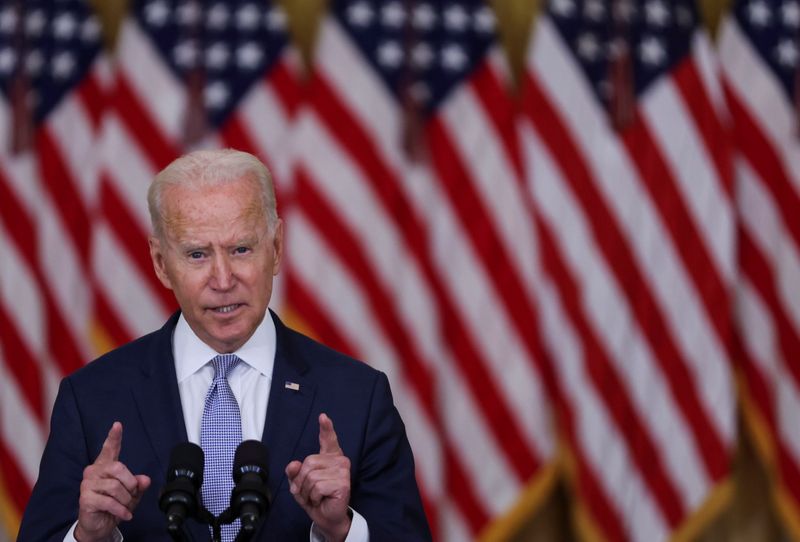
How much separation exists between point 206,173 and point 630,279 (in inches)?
99.8

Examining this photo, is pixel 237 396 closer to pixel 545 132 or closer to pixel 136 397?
A: pixel 136 397

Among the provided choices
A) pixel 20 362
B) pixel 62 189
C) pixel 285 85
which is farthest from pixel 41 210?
pixel 285 85

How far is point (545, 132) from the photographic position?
4223 mm

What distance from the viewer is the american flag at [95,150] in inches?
165

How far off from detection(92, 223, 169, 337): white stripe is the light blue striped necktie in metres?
2.18

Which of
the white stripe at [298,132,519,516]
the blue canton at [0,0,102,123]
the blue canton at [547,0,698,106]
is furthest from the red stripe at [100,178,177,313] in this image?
the blue canton at [547,0,698,106]

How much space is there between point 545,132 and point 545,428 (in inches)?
40.3

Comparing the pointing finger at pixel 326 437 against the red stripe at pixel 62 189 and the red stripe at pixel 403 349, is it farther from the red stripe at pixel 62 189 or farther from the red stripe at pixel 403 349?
the red stripe at pixel 62 189

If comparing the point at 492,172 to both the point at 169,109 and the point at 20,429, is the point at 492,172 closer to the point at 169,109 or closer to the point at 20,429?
the point at 169,109

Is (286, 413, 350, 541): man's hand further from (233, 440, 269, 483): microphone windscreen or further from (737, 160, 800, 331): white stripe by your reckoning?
(737, 160, 800, 331): white stripe

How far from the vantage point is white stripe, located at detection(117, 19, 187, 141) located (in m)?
4.23

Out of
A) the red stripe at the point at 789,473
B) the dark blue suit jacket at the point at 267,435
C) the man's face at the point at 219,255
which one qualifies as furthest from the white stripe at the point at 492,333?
the man's face at the point at 219,255

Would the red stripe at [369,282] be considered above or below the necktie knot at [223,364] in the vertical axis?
below

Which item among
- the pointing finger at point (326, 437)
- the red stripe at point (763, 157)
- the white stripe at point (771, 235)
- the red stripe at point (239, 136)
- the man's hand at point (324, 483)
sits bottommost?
the white stripe at point (771, 235)
